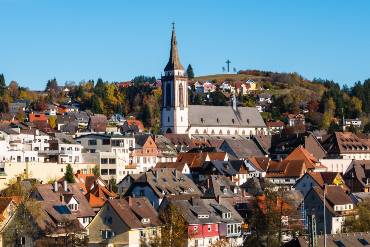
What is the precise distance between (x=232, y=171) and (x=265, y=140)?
107 feet

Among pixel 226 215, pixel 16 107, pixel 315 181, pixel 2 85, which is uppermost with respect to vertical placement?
pixel 2 85

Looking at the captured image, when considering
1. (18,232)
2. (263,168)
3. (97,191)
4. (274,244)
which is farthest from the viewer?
(263,168)

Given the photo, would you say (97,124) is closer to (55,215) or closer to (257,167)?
(257,167)

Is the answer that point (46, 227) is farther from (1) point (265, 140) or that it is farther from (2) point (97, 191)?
(1) point (265, 140)

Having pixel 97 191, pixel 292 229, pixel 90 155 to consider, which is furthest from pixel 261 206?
pixel 90 155

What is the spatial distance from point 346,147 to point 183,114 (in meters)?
30.0

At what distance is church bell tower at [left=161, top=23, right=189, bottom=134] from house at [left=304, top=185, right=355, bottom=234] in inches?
2469

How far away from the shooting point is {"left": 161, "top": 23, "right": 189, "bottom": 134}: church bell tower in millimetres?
140750

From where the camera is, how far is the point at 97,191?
74.0 m

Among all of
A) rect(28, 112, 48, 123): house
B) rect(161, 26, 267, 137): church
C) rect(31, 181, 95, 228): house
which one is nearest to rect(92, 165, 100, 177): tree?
rect(31, 181, 95, 228): house

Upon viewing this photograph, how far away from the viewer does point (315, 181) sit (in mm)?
86438

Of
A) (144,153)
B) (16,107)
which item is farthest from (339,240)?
(16,107)

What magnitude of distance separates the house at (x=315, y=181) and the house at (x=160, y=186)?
12.4 meters

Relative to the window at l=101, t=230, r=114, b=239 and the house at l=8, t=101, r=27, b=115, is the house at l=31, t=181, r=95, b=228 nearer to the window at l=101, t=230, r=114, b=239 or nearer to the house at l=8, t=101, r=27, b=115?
the window at l=101, t=230, r=114, b=239
